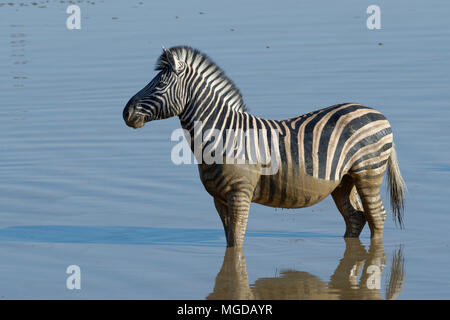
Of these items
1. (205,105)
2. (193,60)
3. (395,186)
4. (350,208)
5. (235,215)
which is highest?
(193,60)

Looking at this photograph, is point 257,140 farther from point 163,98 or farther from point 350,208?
point 350,208

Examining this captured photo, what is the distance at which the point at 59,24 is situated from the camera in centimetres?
2386

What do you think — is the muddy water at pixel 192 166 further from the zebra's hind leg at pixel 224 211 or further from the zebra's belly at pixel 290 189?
the zebra's belly at pixel 290 189

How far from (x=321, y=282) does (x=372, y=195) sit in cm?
134

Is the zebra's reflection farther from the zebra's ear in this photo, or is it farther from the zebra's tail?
the zebra's ear

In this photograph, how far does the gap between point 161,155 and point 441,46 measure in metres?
8.83

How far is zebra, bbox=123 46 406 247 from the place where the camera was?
8773 millimetres

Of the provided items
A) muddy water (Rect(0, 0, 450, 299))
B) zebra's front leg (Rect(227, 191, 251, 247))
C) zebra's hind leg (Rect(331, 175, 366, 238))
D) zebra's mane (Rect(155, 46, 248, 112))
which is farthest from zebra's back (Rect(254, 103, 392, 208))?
zebra's mane (Rect(155, 46, 248, 112))

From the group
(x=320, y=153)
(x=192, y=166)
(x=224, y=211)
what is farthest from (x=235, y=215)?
(x=192, y=166)

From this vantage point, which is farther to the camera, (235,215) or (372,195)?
(372,195)

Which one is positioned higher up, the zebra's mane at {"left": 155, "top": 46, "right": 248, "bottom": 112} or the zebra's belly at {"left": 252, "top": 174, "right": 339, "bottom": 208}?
the zebra's mane at {"left": 155, "top": 46, "right": 248, "bottom": 112}

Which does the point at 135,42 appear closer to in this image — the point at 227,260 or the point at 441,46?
the point at 441,46

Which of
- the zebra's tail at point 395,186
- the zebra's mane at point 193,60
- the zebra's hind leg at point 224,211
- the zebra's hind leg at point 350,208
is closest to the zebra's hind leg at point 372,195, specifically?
the zebra's hind leg at point 350,208

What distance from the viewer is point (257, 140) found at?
8883 millimetres
